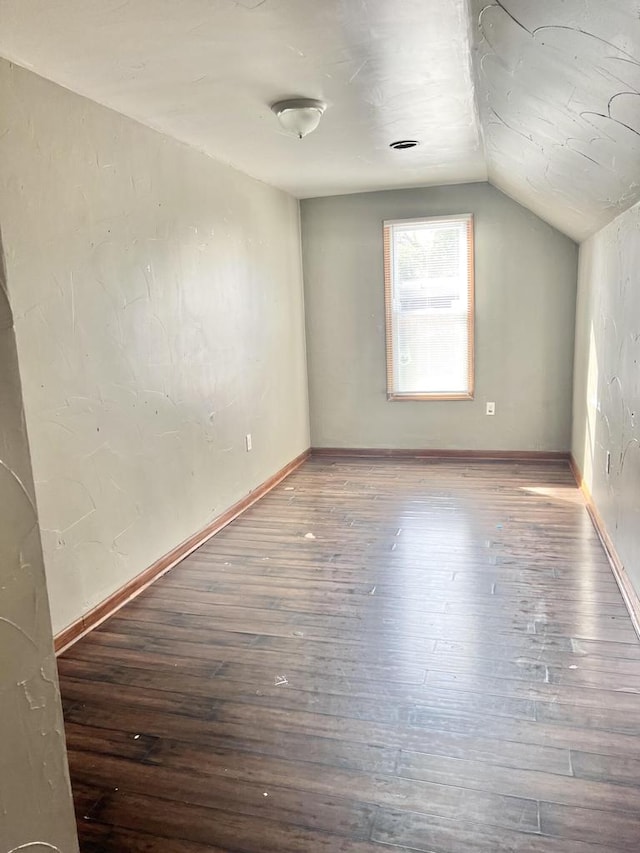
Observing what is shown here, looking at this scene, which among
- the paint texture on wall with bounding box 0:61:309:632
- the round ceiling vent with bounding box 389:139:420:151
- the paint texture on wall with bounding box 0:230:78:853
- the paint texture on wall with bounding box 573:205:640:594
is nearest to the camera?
the paint texture on wall with bounding box 0:230:78:853

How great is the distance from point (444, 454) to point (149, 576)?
3.02m

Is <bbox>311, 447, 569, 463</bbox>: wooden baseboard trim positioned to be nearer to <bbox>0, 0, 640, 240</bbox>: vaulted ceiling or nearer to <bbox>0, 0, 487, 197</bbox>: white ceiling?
<bbox>0, 0, 640, 240</bbox>: vaulted ceiling

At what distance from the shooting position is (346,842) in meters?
1.55

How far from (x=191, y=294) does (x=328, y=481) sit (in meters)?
1.92

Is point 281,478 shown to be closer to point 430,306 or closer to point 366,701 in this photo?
point 430,306

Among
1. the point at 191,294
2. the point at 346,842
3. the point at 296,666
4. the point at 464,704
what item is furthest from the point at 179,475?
the point at 346,842

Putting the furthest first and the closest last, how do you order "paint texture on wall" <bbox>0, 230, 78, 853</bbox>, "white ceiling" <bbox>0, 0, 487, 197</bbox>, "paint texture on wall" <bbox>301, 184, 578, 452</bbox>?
"paint texture on wall" <bbox>301, 184, 578, 452</bbox> < "white ceiling" <bbox>0, 0, 487, 197</bbox> < "paint texture on wall" <bbox>0, 230, 78, 853</bbox>

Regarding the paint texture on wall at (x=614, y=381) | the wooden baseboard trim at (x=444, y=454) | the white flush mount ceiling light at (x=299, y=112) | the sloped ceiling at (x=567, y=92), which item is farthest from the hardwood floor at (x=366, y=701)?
the white flush mount ceiling light at (x=299, y=112)

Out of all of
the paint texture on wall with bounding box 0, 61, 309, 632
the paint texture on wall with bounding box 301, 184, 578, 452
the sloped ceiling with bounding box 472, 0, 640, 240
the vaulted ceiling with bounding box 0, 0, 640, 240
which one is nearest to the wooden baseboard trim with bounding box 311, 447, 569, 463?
the paint texture on wall with bounding box 301, 184, 578, 452

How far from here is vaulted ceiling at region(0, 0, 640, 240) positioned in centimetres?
172

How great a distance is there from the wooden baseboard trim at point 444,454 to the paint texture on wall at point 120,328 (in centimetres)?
140

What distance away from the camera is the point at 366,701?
6.89ft

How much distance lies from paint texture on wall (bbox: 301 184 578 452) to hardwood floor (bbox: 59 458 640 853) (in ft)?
5.78

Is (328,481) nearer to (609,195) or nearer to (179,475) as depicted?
(179,475)
